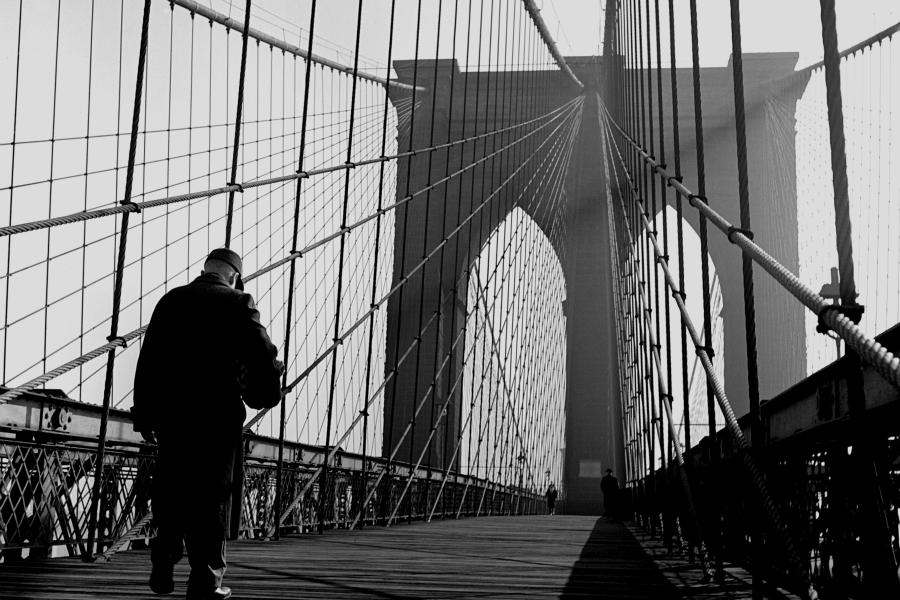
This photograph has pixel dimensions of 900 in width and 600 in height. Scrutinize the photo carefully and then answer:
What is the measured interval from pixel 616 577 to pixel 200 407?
3.45 ft

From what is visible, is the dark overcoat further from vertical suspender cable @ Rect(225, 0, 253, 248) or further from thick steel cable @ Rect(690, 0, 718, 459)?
vertical suspender cable @ Rect(225, 0, 253, 248)

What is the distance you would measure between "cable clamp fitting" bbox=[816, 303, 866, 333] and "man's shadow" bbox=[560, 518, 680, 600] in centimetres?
92

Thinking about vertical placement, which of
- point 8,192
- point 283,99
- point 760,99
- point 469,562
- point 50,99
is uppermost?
point 760,99

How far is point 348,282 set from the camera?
905cm

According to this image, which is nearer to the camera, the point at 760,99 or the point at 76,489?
the point at 76,489

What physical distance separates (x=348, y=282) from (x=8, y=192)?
447cm

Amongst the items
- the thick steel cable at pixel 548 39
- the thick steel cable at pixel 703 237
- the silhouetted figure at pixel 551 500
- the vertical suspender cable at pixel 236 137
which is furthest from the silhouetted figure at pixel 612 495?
the thick steel cable at pixel 703 237

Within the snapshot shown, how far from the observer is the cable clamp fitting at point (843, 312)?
99 centimetres

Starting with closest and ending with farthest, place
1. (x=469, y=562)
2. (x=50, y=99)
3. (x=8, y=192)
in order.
Answer: (x=469, y=562)
(x=8, y=192)
(x=50, y=99)

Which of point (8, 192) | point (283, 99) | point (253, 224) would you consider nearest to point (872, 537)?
point (8, 192)

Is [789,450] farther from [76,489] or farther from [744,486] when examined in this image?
[76,489]

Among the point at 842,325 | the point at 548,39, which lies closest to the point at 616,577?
the point at 842,325

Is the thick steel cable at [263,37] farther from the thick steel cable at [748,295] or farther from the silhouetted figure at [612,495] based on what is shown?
the silhouetted figure at [612,495]

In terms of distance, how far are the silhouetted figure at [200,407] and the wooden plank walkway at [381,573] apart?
0.18 metres
